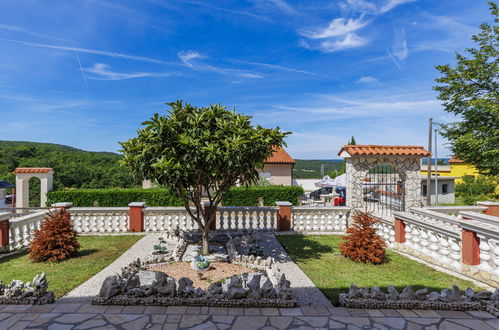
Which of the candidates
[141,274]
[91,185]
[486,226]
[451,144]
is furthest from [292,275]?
[91,185]

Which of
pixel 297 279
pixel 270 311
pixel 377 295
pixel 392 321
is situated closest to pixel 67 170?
pixel 297 279

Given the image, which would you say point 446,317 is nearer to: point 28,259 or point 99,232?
point 28,259

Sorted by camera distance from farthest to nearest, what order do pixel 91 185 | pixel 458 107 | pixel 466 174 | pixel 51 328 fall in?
1. pixel 466 174
2. pixel 91 185
3. pixel 458 107
4. pixel 51 328

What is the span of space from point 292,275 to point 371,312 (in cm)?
205

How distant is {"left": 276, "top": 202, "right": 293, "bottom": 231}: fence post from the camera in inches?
404

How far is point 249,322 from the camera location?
13.0 ft

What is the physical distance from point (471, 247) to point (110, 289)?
7.26 meters

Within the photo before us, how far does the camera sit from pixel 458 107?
50.5ft

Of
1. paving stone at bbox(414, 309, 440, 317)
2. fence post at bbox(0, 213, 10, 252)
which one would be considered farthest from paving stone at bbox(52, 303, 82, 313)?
paving stone at bbox(414, 309, 440, 317)

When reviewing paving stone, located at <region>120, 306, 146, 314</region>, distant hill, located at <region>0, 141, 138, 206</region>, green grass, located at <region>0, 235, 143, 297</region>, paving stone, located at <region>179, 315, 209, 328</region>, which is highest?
distant hill, located at <region>0, 141, 138, 206</region>

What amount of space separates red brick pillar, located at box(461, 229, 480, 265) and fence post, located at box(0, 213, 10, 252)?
11.9 meters

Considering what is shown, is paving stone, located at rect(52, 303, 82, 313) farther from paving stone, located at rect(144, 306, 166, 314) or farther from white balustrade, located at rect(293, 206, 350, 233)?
white balustrade, located at rect(293, 206, 350, 233)

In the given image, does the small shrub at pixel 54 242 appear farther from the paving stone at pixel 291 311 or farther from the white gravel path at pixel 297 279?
the paving stone at pixel 291 311

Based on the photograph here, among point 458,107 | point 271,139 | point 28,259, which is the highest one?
point 458,107
